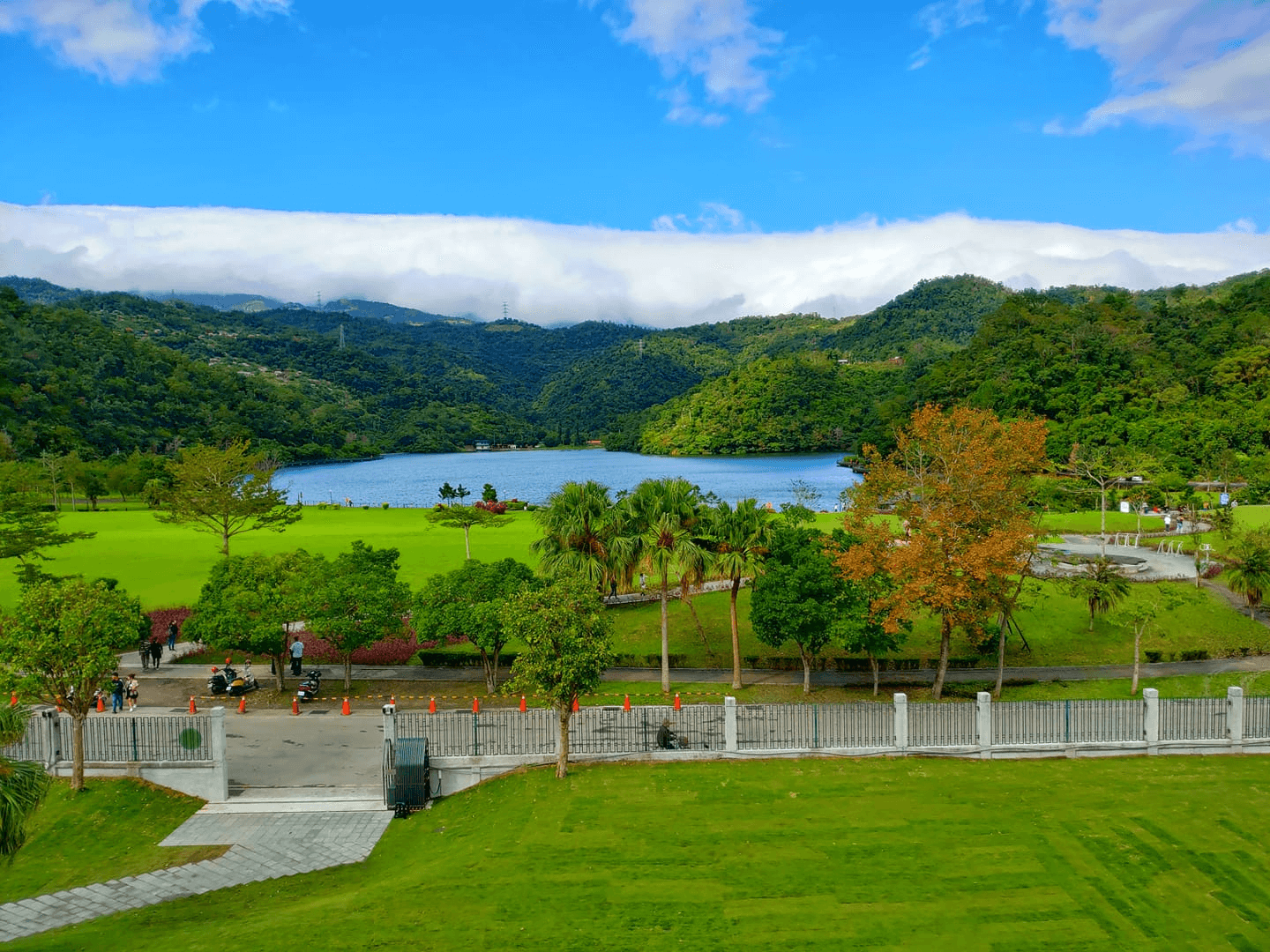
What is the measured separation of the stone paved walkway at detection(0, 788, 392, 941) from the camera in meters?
13.2

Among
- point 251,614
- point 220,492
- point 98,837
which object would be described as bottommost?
point 98,837

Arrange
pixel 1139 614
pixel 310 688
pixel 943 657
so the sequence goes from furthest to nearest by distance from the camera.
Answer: pixel 310 688
pixel 1139 614
pixel 943 657

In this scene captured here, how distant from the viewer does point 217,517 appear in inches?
1859

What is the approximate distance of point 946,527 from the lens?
22.9 m

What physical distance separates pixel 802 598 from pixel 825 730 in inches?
256

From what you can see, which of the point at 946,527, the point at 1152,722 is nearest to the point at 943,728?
the point at 1152,722

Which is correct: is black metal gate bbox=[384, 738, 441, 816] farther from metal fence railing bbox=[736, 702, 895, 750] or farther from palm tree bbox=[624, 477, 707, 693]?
palm tree bbox=[624, 477, 707, 693]

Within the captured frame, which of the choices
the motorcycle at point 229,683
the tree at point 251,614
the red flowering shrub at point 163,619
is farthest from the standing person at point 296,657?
the red flowering shrub at point 163,619

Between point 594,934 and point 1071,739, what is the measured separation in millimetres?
12412

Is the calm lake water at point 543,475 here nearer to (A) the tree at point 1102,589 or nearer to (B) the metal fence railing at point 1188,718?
(A) the tree at point 1102,589

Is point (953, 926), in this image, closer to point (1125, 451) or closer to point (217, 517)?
point (217, 517)

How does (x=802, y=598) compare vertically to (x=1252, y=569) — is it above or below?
above

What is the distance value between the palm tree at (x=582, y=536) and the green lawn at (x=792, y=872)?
8994 mm

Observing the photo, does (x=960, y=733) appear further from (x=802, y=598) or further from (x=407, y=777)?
(x=407, y=777)
